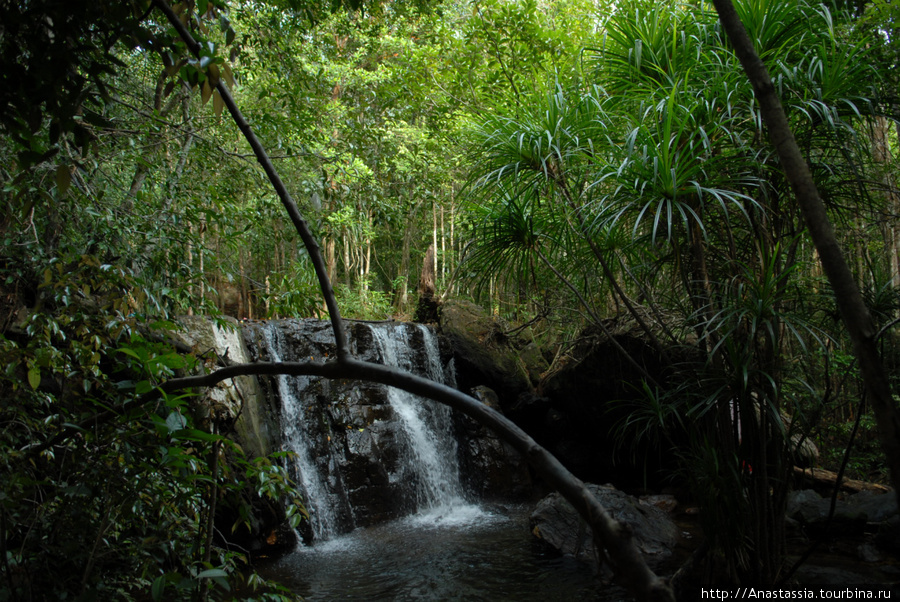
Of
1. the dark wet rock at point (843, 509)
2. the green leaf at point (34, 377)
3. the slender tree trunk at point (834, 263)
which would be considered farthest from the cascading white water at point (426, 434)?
the slender tree trunk at point (834, 263)

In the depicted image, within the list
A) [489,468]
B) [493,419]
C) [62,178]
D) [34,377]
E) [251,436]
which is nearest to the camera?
[493,419]

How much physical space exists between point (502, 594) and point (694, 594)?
1.29 meters

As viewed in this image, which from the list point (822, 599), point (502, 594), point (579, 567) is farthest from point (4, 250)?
point (822, 599)

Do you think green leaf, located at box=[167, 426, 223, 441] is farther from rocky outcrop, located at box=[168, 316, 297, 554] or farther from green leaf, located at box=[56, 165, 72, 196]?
rocky outcrop, located at box=[168, 316, 297, 554]

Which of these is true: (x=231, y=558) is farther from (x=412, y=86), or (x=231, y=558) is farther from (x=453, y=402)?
(x=412, y=86)

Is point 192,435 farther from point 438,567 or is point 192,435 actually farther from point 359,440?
point 359,440

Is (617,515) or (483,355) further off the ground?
(483,355)

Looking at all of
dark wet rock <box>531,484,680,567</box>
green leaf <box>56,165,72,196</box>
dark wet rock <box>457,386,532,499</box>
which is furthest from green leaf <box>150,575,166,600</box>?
dark wet rock <box>457,386,532,499</box>

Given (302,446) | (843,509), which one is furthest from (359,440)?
(843,509)

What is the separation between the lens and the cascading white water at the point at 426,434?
6.27 meters

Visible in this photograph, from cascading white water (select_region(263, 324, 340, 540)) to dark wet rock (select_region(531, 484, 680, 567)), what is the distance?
2.11 m

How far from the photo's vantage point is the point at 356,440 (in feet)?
20.3

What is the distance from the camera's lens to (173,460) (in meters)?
1.31

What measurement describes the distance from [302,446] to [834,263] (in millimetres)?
5695
